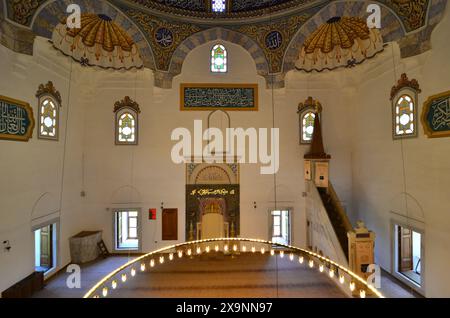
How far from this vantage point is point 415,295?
4.58 metres

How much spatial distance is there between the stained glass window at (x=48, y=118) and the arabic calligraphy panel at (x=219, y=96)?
9.14 feet

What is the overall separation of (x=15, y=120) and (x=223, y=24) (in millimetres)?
4484

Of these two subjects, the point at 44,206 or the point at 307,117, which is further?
the point at 307,117

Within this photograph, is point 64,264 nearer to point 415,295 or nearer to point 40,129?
point 40,129

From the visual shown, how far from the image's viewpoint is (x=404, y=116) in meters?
4.96

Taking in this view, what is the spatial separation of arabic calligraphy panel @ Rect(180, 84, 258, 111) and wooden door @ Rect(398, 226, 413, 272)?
4.26 metres

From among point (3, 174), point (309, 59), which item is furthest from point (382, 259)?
point (3, 174)

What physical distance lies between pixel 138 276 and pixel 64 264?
1909mm

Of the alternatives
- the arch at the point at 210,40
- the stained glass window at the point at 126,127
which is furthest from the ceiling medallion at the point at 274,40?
the stained glass window at the point at 126,127

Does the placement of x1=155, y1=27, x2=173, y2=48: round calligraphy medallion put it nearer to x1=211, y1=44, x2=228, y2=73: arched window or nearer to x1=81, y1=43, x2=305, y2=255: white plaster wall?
x1=81, y1=43, x2=305, y2=255: white plaster wall

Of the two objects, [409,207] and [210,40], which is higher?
[210,40]

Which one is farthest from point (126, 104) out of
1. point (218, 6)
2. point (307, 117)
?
point (307, 117)

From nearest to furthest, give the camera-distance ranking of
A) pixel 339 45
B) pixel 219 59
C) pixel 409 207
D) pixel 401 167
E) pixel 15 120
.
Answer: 1. pixel 15 120
2. pixel 409 207
3. pixel 401 167
4. pixel 339 45
5. pixel 219 59

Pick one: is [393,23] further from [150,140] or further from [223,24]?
[150,140]
